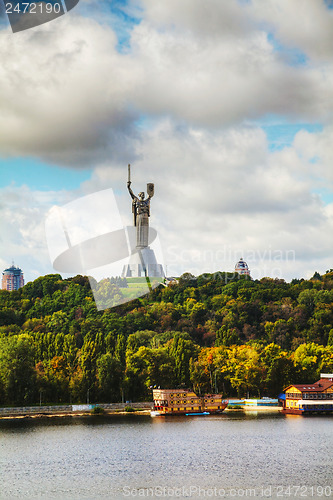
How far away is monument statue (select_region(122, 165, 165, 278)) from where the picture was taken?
83562mm

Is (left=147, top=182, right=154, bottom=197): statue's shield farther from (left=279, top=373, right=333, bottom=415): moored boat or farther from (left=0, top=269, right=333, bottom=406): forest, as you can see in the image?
(left=279, top=373, right=333, bottom=415): moored boat

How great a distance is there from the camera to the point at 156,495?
3306 centimetres

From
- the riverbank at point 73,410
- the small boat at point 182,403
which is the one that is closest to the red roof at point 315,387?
the small boat at point 182,403

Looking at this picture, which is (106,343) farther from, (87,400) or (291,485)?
(291,485)

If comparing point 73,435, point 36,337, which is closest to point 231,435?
point 73,435

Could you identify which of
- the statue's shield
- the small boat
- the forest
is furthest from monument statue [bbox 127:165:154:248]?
the small boat

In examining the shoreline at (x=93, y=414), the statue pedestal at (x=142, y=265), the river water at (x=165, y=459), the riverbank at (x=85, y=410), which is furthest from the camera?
the statue pedestal at (x=142, y=265)

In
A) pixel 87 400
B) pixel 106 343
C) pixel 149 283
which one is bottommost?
pixel 87 400

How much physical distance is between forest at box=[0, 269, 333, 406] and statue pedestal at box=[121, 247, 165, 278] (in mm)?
2770

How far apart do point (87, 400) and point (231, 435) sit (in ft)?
85.7

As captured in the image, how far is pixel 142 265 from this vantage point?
91500 mm

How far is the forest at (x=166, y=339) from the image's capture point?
76000 millimetres

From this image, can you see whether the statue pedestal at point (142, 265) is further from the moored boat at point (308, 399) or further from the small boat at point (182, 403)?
the moored boat at point (308, 399)

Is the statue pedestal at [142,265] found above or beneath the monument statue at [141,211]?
beneath
